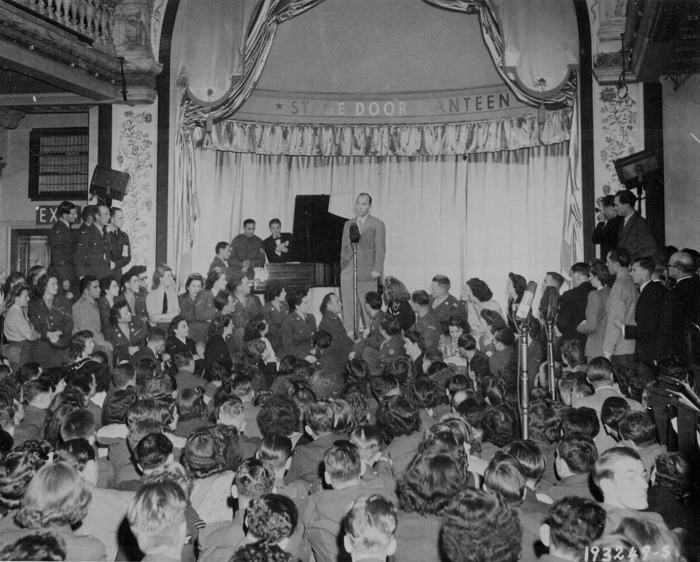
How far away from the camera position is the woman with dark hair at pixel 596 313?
5941 mm

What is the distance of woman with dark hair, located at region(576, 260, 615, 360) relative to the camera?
234 inches

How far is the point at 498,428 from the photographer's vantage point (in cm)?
336

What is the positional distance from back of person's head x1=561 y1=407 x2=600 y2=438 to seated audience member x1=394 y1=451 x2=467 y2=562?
1.07 meters

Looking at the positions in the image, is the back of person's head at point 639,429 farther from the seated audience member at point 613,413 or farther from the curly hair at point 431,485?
the curly hair at point 431,485

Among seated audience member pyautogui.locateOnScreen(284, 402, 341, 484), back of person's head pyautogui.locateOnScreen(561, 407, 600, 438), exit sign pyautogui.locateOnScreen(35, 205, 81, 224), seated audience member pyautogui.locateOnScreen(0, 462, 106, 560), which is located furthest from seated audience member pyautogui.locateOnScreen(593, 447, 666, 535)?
exit sign pyautogui.locateOnScreen(35, 205, 81, 224)

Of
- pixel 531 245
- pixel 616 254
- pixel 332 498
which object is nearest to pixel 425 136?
pixel 531 245

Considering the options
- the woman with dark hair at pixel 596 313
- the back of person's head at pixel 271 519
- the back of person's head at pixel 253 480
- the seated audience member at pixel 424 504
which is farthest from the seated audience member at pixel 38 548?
the woman with dark hair at pixel 596 313

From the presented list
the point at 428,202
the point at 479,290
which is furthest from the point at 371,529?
the point at 428,202

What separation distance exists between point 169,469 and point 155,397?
1.11 metres

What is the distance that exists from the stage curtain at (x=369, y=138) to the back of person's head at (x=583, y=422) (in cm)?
650

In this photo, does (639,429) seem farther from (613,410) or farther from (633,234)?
(633,234)

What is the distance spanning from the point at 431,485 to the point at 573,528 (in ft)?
1.68

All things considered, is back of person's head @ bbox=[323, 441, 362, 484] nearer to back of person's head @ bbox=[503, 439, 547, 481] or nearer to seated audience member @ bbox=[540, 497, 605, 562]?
back of person's head @ bbox=[503, 439, 547, 481]

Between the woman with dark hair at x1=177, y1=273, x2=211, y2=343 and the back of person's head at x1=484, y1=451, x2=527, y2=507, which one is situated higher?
the woman with dark hair at x1=177, y1=273, x2=211, y2=343
